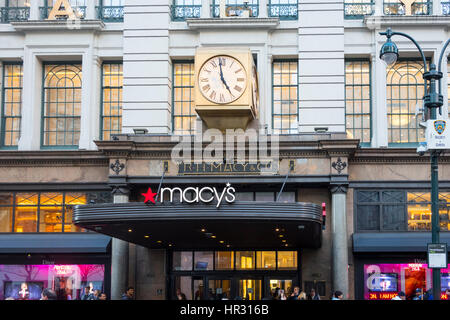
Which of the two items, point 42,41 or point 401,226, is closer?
point 401,226

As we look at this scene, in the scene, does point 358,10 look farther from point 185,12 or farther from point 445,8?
point 185,12

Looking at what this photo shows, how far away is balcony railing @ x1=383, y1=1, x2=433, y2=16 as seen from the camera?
25.6 meters

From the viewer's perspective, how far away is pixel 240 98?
72.3 ft

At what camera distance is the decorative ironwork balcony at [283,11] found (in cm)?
2564

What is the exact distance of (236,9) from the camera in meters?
25.8

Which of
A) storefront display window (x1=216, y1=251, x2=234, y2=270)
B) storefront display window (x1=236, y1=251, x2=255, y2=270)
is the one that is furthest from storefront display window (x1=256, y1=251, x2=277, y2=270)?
storefront display window (x1=216, y1=251, x2=234, y2=270)

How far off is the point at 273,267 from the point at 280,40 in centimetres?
917

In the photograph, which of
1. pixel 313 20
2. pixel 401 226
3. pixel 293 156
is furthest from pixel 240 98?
pixel 401 226

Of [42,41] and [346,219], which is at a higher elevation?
[42,41]

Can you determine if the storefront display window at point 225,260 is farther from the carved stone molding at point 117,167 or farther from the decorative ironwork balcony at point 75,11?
the decorative ironwork balcony at point 75,11

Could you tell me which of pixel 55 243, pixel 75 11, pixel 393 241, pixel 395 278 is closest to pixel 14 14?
pixel 75 11

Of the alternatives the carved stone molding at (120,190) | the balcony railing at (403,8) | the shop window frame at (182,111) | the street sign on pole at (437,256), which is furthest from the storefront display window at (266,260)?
the balcony railing at (403,8)

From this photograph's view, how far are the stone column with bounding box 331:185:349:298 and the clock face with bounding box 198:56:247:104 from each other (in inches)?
210
